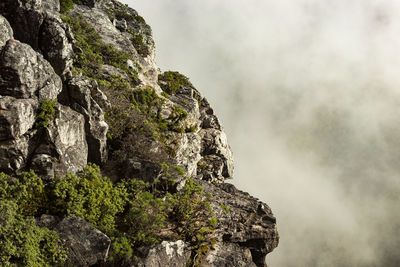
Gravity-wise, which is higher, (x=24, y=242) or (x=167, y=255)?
(x=167, y=255)

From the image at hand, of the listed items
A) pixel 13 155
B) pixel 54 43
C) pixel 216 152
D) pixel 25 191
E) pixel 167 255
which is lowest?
pixel 25 191

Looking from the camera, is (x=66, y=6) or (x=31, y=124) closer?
(x=31, y=124)

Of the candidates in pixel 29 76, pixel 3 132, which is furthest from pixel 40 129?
pixel 29 76

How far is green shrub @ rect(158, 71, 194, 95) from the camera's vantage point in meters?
43.5

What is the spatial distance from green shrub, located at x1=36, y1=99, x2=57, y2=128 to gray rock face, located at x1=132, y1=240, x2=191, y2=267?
10176 mm

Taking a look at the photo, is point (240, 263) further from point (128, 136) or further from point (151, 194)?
point (128, 136)

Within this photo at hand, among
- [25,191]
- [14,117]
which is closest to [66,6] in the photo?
[14,117]

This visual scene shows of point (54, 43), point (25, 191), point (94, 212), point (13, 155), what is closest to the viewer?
point (25, 191)

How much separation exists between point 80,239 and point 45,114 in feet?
27.1

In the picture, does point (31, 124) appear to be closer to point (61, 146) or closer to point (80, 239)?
point (61, 146)

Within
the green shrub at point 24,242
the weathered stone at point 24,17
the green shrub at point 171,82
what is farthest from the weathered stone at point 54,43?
the green shrub at point 171,82

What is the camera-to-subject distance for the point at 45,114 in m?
17.5

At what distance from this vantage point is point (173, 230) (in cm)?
1867

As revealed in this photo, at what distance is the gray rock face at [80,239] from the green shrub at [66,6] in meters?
34.8
